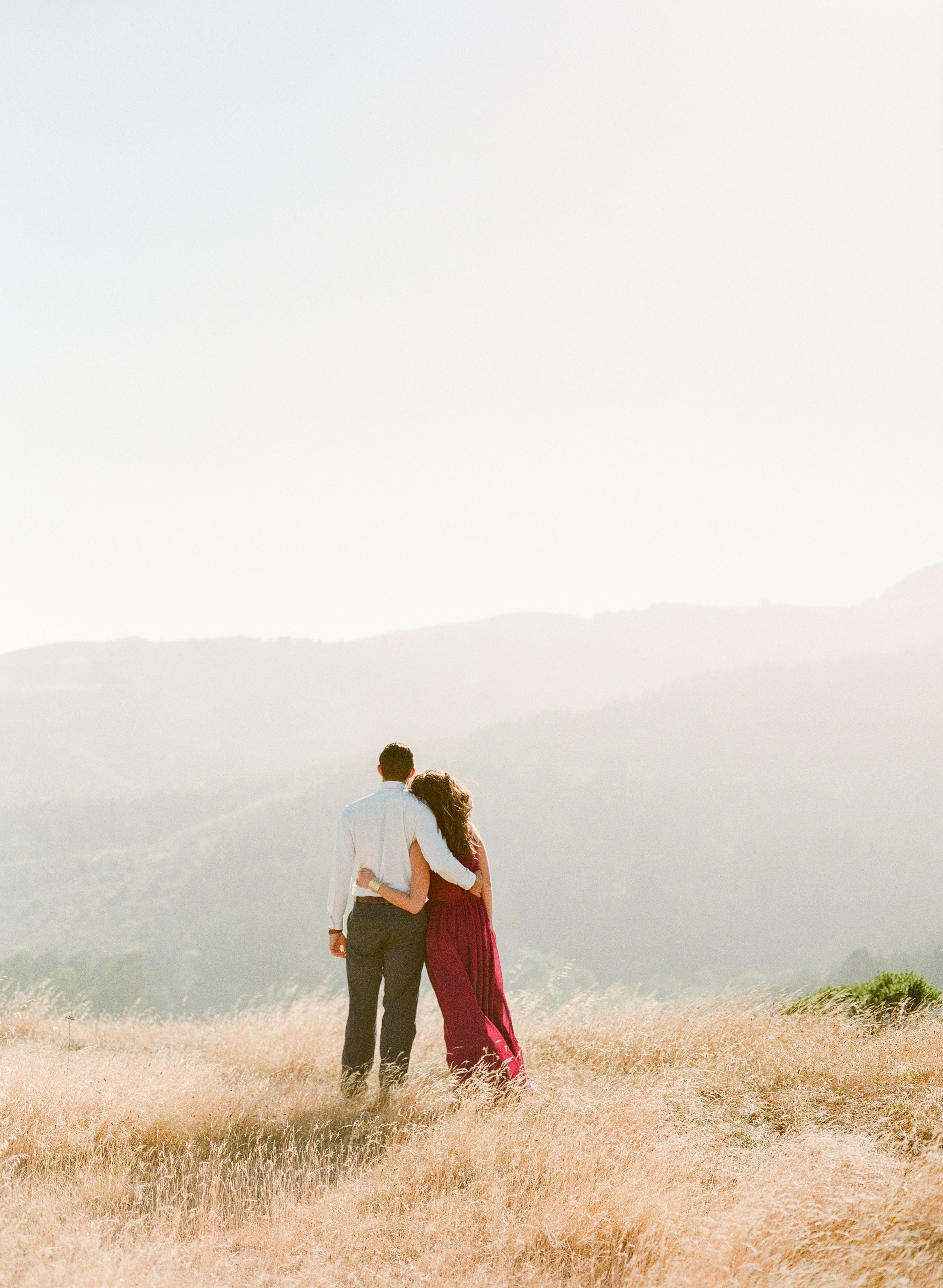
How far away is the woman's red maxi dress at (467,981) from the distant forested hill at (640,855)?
1493 inches

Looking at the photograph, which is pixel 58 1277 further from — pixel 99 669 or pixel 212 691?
pixel 99 669

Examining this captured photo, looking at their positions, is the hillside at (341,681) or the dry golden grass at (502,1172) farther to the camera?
the hillside at (341,681)

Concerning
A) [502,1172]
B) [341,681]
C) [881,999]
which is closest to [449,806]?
[502,1172]

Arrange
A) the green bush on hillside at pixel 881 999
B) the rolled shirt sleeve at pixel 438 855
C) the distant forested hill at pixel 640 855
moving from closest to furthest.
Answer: the rolled shirt sleeve at pixel 438 855 → the green bush on hillside at pixel 881 999 → the distant forested hill at pixel 640 855

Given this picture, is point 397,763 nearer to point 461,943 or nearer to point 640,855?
A: point 461,943

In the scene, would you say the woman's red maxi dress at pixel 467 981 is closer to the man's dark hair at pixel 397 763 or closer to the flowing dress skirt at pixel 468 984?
the flowing dress skirt at pixel 468 984

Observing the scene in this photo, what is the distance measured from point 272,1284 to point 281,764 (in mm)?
145082

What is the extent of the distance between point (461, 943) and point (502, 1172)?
157 cm

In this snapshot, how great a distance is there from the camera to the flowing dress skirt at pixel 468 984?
5227 millimetres

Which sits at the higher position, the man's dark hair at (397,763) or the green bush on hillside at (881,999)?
the man's dark hair at (397,763)

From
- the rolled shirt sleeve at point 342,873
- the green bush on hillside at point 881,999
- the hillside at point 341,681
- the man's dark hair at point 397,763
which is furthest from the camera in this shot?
the hillside at point 341,681

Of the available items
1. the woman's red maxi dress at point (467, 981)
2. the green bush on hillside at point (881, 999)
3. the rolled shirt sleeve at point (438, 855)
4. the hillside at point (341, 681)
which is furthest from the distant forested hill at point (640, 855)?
the hillside at point (341, 681)

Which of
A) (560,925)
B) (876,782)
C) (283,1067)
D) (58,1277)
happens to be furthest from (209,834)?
(58,1277)

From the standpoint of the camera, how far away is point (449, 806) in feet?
18.0
